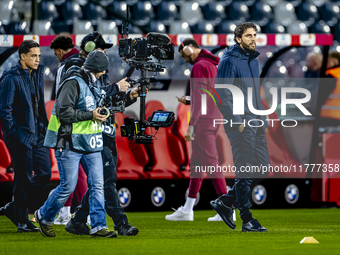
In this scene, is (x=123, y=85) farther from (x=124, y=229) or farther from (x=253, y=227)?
(x=253, y=227)

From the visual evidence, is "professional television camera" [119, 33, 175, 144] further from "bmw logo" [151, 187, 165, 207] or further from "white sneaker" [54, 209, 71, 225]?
"bmw logo" [151, 187, 165, 207]

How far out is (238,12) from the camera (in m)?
13.8

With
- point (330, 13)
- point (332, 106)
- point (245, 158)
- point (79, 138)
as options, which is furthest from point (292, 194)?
point (330, 13)

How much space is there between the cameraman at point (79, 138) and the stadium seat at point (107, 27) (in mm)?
6239

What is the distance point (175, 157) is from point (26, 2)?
442 cm

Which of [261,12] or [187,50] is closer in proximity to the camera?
[187,50]

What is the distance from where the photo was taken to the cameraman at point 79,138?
6031 millimetres

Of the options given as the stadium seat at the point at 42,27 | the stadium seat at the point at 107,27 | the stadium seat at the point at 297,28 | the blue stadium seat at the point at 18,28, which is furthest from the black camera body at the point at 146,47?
the stadium seat at the point at 297,28

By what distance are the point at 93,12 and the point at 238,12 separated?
288cm

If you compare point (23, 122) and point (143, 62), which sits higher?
point (143, 62)

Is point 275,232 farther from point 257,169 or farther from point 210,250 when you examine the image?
point 210,250

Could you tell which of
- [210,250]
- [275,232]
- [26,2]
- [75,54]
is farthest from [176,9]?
[210,250]

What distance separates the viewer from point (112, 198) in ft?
21.0

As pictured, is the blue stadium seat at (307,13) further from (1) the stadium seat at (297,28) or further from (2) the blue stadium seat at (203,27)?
(2) the blue stadium seat at (203,27)
